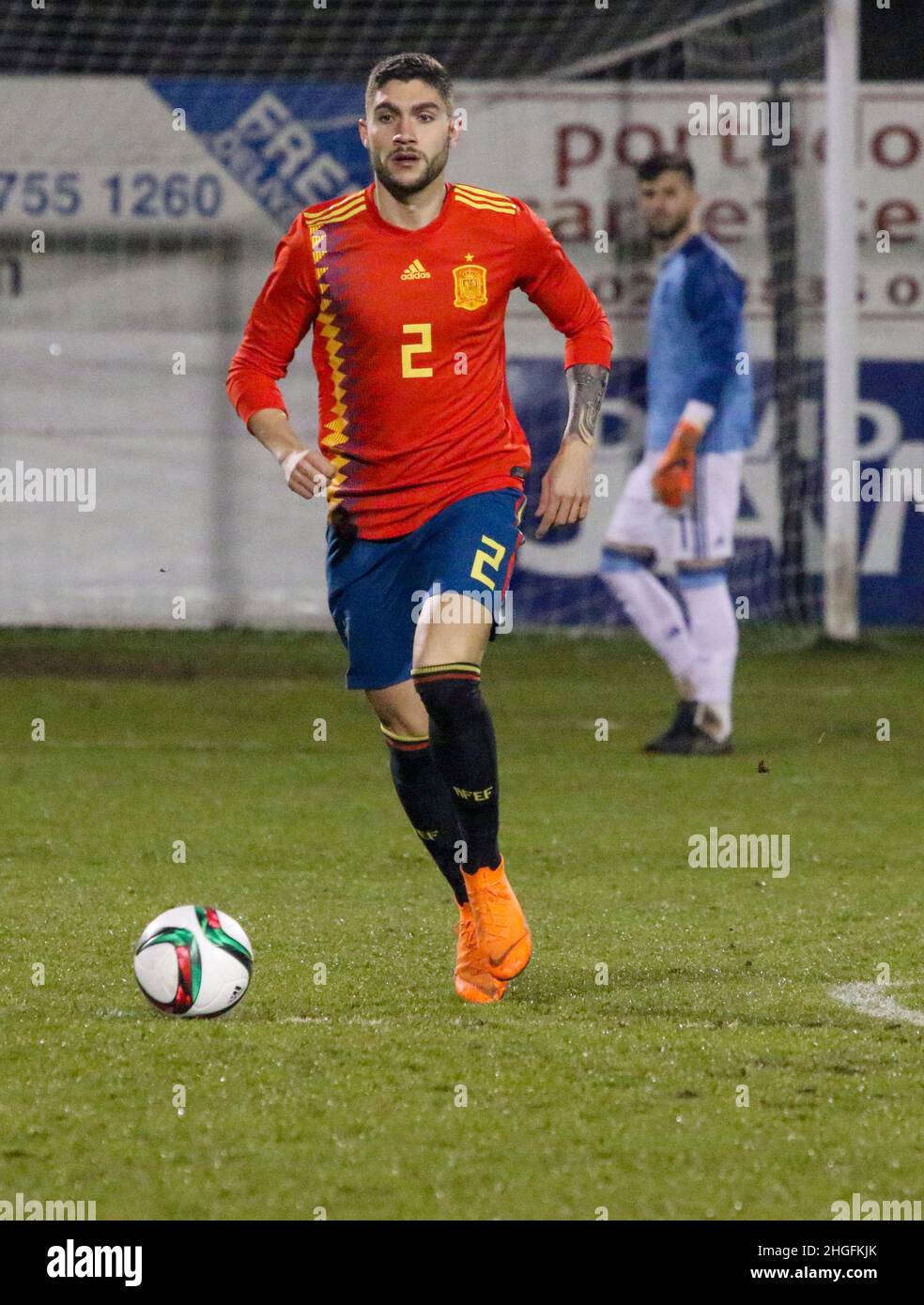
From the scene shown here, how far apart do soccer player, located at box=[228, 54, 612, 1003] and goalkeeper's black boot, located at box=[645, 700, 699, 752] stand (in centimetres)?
446

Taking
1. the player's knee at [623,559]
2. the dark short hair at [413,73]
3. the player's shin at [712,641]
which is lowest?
the player's shin at [712,641]

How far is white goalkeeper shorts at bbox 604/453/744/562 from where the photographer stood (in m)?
9.55

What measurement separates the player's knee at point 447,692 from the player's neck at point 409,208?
1.07 metres

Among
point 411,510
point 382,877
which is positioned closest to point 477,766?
point 411,510

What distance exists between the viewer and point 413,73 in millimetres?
5008

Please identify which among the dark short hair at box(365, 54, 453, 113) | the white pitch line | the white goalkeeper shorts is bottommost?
the white pitch line

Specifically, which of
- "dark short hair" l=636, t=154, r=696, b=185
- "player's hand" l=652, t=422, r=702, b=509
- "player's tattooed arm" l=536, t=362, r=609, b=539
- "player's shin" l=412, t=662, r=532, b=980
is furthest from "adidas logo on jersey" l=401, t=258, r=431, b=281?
"dark short hair" l=636, t=154, r=696, b=185

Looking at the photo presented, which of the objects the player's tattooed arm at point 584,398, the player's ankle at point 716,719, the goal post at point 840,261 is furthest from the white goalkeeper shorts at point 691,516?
the player's tattooed arm at point 584,398

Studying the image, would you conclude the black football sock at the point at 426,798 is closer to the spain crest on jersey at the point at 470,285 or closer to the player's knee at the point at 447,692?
the player's knee at the point at 447,692

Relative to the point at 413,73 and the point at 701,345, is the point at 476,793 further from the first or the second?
the point at 701,345

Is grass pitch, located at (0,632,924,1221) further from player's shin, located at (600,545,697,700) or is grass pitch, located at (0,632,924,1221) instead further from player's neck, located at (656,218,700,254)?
player's neck, located at (656,218,700,254)

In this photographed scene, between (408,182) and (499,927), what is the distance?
5.49ft

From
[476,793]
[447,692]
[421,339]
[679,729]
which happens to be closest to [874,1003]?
[476,793]

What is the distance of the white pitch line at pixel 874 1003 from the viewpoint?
4660 mm
